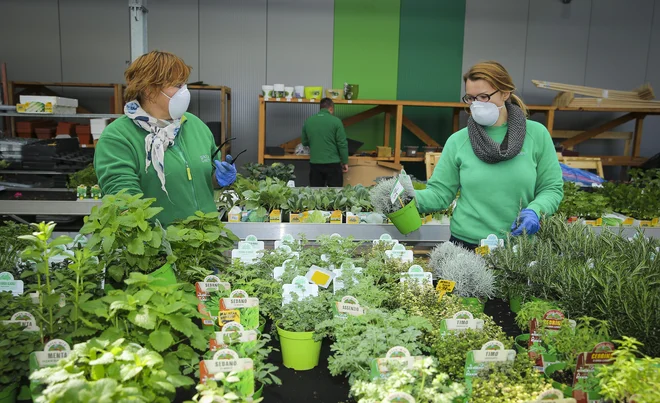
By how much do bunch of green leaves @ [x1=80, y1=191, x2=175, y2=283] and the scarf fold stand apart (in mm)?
581

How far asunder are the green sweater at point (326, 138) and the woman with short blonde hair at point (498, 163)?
141 inches

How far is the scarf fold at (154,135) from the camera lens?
85.3 inches

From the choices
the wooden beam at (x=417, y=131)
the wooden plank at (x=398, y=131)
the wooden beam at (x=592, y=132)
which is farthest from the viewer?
the wooden beam at (x=592, y=132)

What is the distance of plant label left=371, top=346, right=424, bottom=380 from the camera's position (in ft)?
4.13

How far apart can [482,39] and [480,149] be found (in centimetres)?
589

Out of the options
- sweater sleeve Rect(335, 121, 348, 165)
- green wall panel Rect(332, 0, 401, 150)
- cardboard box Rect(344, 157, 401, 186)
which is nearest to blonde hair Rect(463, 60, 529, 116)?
sweater sleeve Rect(335, 121, 348, 165)

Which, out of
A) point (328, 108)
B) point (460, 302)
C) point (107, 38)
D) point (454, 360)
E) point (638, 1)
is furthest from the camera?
point (638, 1)

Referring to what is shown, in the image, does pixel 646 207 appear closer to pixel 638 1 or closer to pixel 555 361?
pixel 555 361

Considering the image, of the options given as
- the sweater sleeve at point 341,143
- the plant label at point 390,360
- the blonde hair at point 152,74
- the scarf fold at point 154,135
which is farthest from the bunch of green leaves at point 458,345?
the sweater sleeve at point 341,143

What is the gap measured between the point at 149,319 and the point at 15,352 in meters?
0.38

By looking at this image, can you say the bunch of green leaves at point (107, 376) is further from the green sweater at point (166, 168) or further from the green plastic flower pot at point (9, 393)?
the green sweater at point (166, 168)

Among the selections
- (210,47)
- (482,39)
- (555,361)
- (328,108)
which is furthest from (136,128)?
(482,39)

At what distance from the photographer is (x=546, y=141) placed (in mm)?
2350

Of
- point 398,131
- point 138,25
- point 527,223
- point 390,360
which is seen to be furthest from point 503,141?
point 398,131
